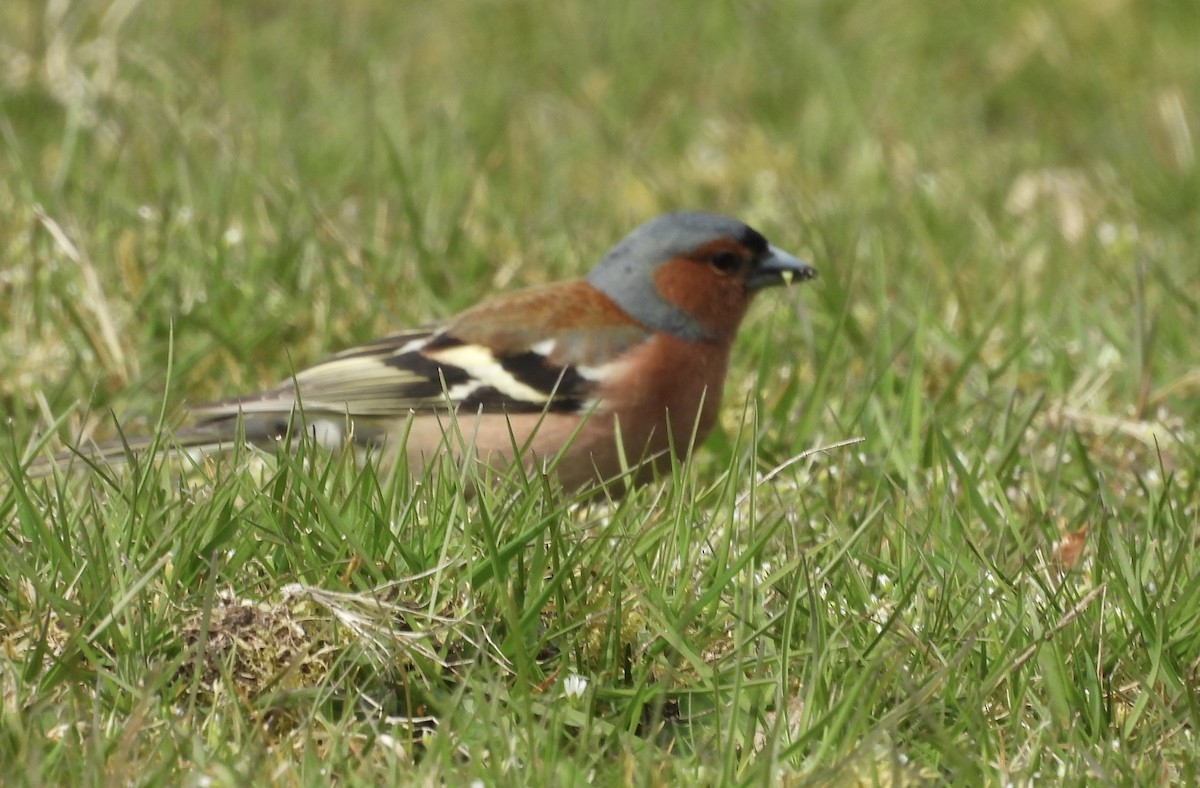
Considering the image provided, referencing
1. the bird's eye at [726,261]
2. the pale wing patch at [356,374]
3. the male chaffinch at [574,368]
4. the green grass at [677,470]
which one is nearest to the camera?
the green grass at [677,470]

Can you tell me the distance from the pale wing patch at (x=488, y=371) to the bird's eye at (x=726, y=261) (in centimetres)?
66

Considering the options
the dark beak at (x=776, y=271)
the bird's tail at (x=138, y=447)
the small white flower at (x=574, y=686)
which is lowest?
the bird's tail at (x=138, y=447)

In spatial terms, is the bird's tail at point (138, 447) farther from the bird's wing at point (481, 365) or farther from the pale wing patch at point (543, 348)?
the pale wing patch at point (543, 348)

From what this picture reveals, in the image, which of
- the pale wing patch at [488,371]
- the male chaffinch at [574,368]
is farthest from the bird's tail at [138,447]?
the pale wing patch at [488,371]

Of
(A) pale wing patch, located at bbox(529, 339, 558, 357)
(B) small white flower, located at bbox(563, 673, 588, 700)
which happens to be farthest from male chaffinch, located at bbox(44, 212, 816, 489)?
(B) small white flower, located at bbox(563, 673, 588, 700)

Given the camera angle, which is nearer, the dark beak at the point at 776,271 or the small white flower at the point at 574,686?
the small white flower at the point at 574,686

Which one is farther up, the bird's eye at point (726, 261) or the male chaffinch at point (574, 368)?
the bird's eye at point (726, 261)

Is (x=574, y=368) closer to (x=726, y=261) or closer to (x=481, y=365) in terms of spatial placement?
(x=481, y=365)

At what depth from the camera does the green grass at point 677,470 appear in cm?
267

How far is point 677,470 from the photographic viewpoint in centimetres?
320

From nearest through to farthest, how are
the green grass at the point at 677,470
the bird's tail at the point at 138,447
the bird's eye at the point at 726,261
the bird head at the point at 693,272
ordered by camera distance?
the green grass at the point at 677,470, the bird's tail at the point at 138,447, the bird head at the point at 693,272, the bird's eye at the point at 726,261

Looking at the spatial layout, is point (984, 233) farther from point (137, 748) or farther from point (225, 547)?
point (137, 748)

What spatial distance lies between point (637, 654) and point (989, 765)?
25.1 inches

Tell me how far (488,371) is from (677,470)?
123 centimetres
